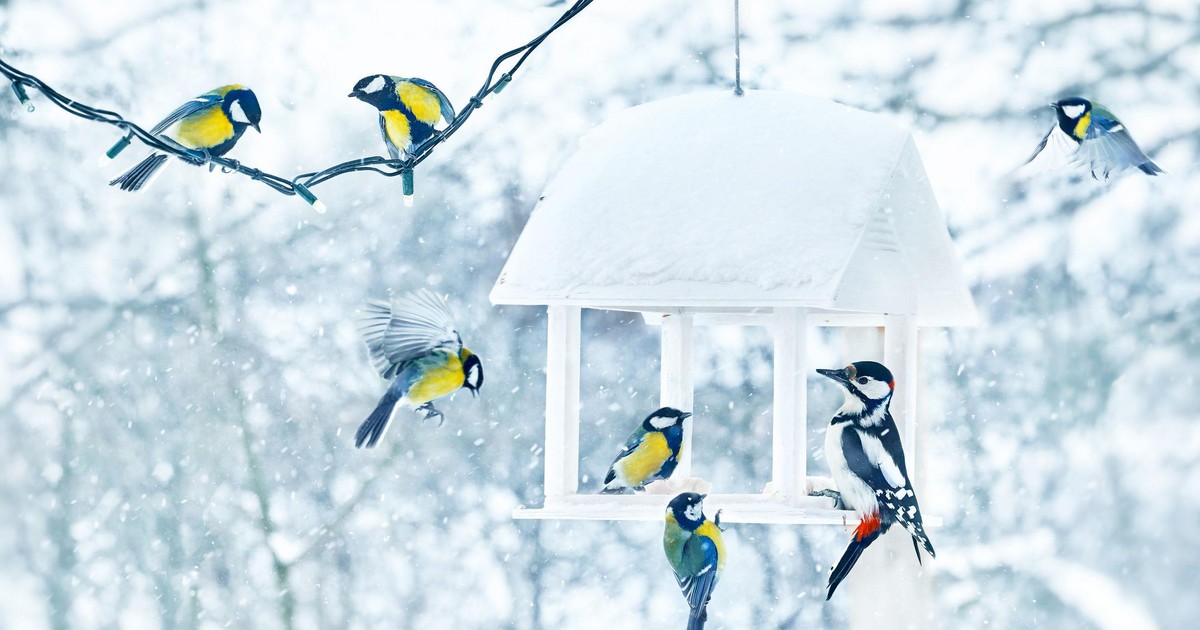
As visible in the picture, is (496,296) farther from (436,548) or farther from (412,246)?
(436,548)

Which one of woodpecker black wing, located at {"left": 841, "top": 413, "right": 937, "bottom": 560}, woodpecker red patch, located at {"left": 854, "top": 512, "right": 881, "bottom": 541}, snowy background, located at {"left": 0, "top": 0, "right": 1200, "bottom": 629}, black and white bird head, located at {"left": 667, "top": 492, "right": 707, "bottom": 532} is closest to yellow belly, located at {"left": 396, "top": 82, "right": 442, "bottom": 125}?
black and white bird head, located at {"left": 667, "top": 492, "right": 707, "bottom": 532}

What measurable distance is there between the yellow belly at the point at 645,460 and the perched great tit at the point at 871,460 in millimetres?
326

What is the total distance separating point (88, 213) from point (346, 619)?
2061 mm

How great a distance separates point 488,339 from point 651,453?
264cm

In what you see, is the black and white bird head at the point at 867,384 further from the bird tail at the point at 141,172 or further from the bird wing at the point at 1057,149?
the bird tail at the point at 141,172

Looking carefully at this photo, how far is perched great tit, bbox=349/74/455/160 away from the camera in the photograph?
2.62m

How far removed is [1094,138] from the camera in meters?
3.43

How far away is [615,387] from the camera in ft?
15.8

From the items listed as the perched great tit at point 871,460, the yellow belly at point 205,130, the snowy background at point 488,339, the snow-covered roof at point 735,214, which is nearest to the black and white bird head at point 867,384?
the perched great tit at point 871,460

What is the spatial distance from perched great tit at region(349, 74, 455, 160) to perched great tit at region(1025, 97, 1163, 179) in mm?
1721

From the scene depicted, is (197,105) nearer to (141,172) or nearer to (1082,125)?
(141,172)

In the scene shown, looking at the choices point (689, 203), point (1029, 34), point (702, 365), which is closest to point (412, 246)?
point (702, 365)

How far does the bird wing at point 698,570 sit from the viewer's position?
2385mm

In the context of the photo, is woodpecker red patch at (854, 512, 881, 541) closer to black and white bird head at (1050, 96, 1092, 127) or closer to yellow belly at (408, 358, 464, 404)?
yellow belly at (408, 358, 464, 404)
